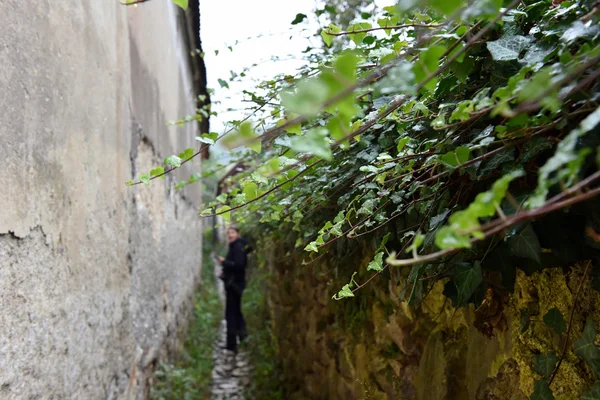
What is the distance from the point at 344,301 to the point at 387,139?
1.06m

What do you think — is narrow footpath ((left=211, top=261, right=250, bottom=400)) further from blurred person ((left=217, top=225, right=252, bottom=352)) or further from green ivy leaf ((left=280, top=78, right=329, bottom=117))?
green ivy leaf ((left=280, top=78, right=329, bottom=117))

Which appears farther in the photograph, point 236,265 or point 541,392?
point 236,265

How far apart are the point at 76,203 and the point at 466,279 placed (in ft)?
5.01

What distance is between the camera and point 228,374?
4.57 m

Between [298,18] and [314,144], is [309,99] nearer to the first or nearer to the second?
[314,144]

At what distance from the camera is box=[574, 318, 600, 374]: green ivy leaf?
3.00 ft

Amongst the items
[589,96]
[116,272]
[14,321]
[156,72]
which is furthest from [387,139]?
[156,72]

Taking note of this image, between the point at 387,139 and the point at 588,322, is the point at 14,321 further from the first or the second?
the point at 588,322

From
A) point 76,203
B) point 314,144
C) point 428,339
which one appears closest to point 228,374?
point 76,203

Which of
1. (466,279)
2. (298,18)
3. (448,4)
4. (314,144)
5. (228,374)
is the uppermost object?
(298,18)

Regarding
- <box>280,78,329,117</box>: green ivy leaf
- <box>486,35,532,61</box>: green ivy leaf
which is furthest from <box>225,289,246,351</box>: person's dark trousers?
<box>280,78,329,117</box>: green ivy leaf

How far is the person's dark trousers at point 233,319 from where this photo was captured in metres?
5.38

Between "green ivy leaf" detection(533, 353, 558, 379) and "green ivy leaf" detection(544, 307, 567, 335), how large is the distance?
6cm

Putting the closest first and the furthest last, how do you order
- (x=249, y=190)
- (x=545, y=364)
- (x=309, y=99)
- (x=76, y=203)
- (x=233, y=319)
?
(x=309, y=99)
(x=545, y=364)
(x=249, y=190)
(x=76, y=203)
(x=233, y=319)
